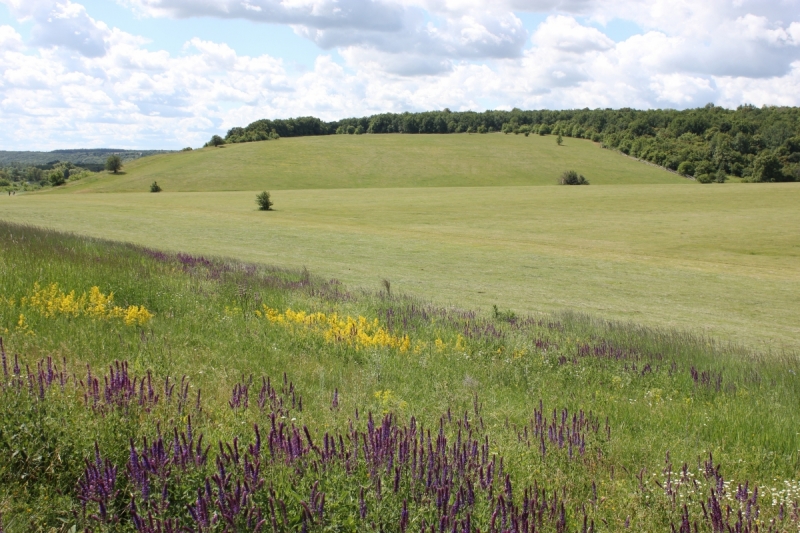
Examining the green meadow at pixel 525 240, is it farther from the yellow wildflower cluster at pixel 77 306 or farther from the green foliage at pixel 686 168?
the green foliage at pixel 686 168

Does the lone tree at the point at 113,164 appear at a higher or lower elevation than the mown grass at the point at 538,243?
higher

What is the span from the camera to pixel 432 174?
117m

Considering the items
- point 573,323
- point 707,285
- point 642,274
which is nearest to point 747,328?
point 573,323

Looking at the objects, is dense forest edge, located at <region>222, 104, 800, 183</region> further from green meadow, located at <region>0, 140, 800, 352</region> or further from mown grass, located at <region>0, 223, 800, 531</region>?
mown grass, located at <region>0, 223, 800, 531</region>

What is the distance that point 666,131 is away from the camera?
14550 centimetres

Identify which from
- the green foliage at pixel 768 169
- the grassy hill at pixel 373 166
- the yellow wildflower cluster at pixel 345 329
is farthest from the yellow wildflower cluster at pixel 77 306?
the green foliage at pixel 768 169

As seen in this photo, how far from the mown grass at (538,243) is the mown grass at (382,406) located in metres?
8.62

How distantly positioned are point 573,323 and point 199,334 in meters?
9.78

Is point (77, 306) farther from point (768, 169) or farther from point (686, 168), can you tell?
point (686, 168)

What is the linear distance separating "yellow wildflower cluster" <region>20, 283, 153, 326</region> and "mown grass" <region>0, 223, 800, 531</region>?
0.63 feet

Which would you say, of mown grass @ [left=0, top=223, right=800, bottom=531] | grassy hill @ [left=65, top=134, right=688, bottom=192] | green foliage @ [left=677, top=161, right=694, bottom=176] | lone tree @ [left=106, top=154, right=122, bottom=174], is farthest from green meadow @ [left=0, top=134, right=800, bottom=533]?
lone tree @ [left=106, top=154, right=122, bottom=174]

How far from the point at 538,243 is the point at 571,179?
68180 mm

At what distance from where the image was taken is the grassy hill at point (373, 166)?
10862 centimetres

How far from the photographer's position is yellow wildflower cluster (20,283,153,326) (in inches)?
325
